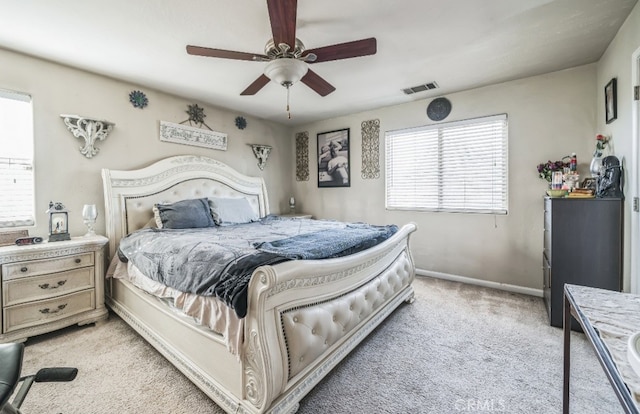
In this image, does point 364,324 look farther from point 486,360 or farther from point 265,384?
point 265,384

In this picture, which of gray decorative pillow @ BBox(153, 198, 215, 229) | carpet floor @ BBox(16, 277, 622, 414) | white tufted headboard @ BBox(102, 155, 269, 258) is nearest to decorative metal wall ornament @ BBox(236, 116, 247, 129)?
white tufted headboard @ BBox(102, 155, 269, 258)

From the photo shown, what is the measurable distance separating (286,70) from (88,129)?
2.30m

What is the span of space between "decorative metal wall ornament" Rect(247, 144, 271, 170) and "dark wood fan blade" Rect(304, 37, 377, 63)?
283 cm

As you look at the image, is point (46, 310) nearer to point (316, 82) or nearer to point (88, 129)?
point (88, 129)

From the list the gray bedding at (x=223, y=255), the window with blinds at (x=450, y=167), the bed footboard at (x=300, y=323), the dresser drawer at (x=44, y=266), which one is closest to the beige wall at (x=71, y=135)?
the dresser drawer at (x=44, y=266)

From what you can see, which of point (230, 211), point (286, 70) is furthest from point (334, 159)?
point (286, 70)

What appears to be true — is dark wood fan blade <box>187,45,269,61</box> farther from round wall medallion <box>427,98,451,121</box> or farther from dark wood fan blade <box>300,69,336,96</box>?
round wall medallion <box>427,98,451,121</box>

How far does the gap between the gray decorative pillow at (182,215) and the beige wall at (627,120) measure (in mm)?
3777

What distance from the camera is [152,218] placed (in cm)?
317

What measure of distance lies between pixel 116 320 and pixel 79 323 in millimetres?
274

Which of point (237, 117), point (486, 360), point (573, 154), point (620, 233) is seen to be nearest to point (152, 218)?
point (237, 117)

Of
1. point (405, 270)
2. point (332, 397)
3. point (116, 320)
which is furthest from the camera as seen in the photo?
point (405, 270)

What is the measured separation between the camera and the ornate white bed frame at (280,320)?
51.9 inches

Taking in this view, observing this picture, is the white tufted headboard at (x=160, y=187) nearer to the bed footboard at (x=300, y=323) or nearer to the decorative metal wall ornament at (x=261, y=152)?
the decorative metal wall ornament at (x=261, y=152)
